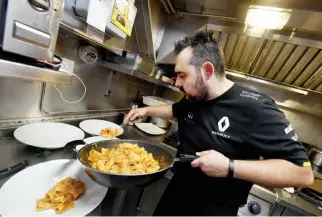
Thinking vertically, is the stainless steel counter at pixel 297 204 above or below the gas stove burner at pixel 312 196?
below

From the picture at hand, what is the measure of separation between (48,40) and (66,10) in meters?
0.46

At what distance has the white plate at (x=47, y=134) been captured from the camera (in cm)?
93

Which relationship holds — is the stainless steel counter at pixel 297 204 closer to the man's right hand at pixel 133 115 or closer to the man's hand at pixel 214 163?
the man's hand at pixel 214 163

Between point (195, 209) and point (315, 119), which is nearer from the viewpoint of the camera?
point (195, 209)

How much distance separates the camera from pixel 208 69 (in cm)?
95

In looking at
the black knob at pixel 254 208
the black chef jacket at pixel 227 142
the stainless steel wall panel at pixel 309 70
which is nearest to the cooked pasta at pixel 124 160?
the black chef jacket at pixel 227 142

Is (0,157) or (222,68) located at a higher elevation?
(222,68)

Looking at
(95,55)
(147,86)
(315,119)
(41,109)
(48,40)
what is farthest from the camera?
(147,86)

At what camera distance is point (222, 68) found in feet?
3.25

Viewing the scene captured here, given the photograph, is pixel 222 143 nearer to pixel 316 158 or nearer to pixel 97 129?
pixel 97 129

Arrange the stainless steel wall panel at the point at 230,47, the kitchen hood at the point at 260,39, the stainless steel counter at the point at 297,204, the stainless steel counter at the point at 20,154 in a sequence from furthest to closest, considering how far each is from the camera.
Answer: the stainless steel wall panel at the point at 230,47 < the kitchen hood at the point at 260,39 < the stainless steel counter at the point at 297,204 < the stainless steel counter at the point at 20,154

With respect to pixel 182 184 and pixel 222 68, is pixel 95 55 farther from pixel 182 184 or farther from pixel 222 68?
pixel 182 184

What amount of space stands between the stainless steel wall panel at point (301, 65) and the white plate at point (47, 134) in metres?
2.04

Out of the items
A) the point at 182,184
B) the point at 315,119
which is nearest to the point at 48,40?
the point at 182,184
